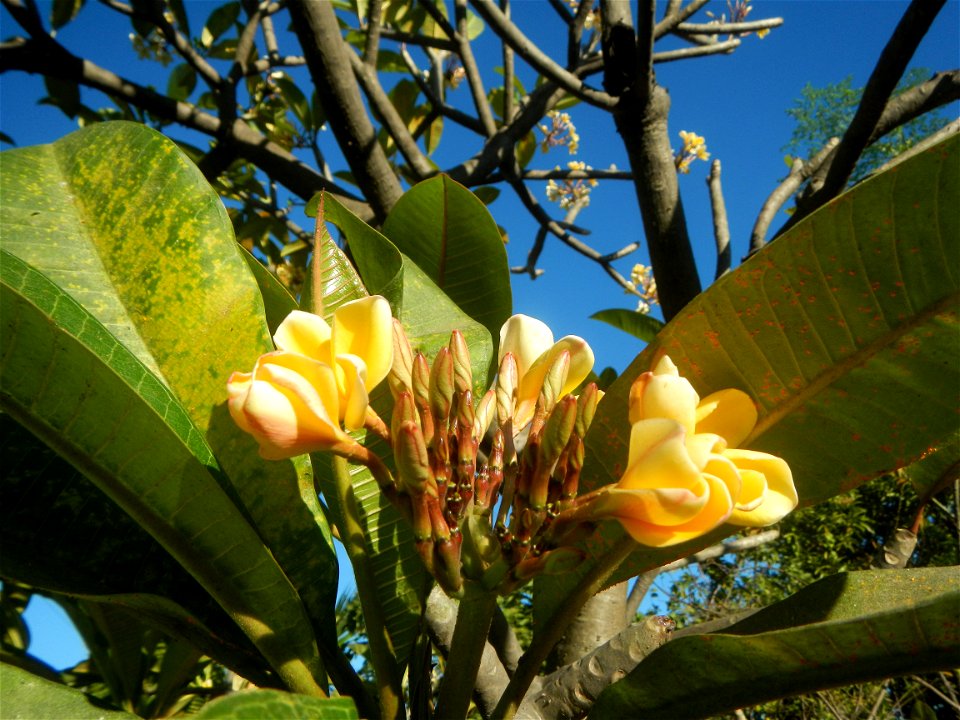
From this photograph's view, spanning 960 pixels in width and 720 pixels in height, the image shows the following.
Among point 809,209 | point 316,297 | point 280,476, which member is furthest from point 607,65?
point 280,476

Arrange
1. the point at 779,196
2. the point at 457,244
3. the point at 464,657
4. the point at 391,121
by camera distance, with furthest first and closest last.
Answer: the point at 391,121 < the point at 779,196 < the point at 457,244 < the point at 464,657

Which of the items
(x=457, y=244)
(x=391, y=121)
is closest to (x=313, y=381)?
(x=457, y=244)

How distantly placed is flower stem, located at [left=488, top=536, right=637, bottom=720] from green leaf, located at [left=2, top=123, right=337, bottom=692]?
213 mm

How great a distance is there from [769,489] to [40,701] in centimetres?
66

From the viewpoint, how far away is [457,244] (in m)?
1.22

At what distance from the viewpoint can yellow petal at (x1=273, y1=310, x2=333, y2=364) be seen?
70cm

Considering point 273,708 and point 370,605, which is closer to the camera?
point 273,708

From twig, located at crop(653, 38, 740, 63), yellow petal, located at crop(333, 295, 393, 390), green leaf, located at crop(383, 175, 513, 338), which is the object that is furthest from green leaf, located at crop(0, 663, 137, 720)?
twig, located at crop(653, 38, 740, 63)

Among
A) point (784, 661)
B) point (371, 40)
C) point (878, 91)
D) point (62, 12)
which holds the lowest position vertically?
point (784, 661)

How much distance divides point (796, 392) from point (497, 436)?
31cm

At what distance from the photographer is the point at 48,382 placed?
60cm

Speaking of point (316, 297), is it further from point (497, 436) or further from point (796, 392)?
point (796, 392)

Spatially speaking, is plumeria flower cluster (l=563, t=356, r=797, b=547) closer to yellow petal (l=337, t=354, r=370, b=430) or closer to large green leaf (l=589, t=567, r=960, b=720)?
large green leaf (l=589, t=567, r=960, b=720)

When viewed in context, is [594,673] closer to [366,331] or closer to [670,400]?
[670,400]
